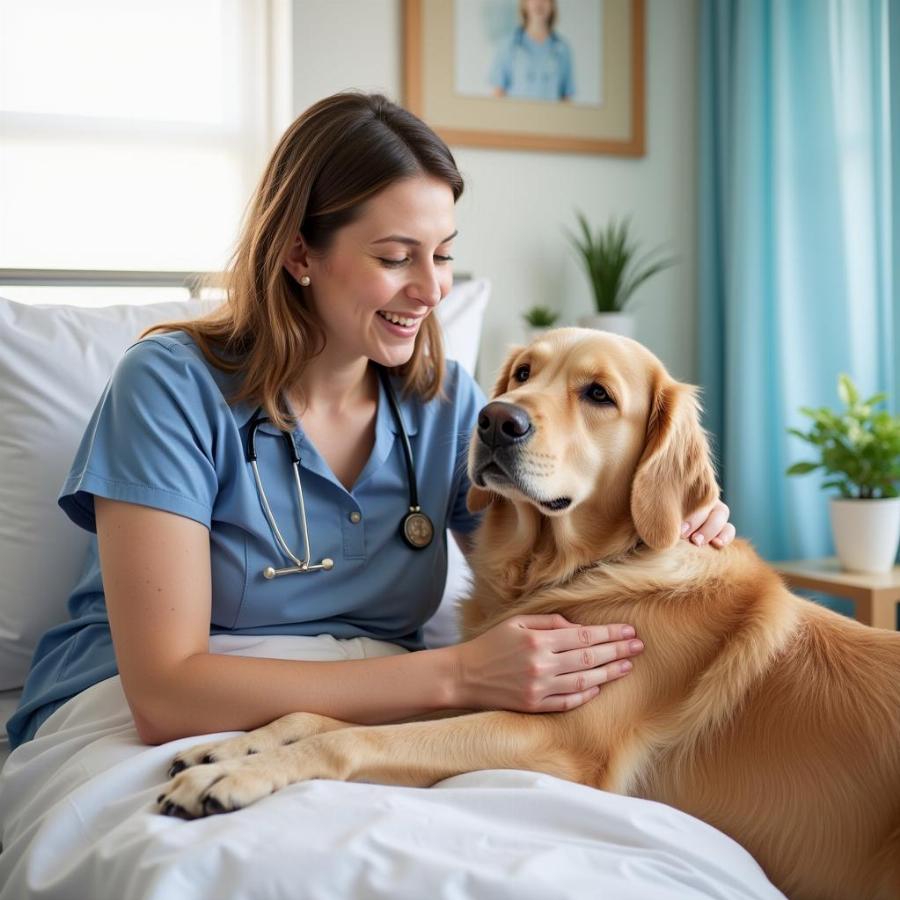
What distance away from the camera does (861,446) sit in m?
3.01

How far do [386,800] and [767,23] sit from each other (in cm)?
340

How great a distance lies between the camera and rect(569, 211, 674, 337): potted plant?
12.4 feet

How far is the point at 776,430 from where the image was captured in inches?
148

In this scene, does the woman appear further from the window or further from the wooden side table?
the window

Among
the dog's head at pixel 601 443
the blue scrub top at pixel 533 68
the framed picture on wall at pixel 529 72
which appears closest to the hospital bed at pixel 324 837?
the dog's head at pixel 601 443

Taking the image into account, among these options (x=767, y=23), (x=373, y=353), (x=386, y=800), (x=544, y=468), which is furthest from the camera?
(x=767, y=23)

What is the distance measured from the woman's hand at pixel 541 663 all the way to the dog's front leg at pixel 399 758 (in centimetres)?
3

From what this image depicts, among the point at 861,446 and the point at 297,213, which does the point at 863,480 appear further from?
the point at 297,213

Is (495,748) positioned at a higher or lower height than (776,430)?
lower

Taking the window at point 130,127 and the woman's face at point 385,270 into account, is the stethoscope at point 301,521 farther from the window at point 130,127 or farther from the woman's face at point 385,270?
the window at point 130,127

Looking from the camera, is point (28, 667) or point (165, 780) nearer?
point (165, 780)

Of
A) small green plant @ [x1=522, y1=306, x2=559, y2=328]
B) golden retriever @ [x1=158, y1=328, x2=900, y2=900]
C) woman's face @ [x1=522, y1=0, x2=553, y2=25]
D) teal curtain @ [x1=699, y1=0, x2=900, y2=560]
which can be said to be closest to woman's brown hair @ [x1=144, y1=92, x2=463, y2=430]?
golden retriever @ [x1=158, y1=328, x2=900, y2=900]

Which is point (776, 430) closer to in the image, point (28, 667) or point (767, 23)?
point (767, 23)

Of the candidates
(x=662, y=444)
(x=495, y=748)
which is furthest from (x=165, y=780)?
(x=662, y=444)
